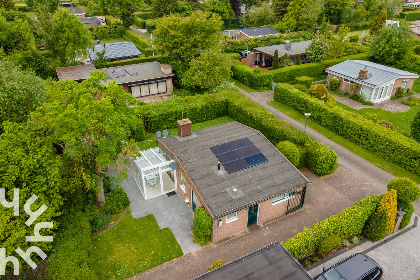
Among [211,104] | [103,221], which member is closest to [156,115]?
A: [211,104]

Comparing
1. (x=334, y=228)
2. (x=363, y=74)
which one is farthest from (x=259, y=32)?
(x=334, y=228)

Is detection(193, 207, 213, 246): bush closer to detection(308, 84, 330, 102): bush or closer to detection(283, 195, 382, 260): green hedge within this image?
detection(283, 195, 382, 260): green hedge

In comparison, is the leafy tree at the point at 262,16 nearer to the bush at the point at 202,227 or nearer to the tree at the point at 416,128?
the tree at the point at 416,128

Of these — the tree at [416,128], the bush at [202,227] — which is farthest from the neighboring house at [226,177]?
the tree at [416,128]

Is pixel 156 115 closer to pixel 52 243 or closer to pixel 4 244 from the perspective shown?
pixel 52 243

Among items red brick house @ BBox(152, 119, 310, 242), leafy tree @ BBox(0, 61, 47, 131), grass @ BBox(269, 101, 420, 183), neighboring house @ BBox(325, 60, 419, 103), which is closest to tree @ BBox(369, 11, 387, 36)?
neighboring house @ BBox(325, 60, 419, 103)
